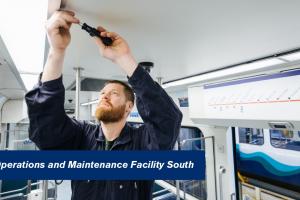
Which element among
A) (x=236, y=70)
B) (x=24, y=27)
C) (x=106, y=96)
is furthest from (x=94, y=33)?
(x=236, y=70)

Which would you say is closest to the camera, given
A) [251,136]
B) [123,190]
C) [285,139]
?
[123,190]

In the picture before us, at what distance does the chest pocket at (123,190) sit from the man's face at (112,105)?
1.23 ft

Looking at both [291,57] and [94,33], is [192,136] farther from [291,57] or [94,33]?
[94,33]

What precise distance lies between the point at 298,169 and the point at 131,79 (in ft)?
8.68

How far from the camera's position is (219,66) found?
5.66ft

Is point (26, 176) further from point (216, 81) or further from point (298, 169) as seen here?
point (298, 169)

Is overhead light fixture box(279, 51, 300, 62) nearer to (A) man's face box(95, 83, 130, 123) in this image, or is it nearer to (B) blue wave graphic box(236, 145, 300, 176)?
(A) man's face box(95, 83, 130, 123)

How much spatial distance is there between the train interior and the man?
0.37 ft

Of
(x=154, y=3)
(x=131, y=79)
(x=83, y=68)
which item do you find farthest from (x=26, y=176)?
(x=154, y=3)

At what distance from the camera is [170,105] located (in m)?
1.04

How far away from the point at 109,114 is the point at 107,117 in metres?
0.02

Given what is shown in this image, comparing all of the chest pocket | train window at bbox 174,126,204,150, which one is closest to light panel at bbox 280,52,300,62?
the chest pocket

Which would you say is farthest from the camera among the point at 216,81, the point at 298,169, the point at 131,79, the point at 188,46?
the point at 298,169

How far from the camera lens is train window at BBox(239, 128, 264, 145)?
3.05m
